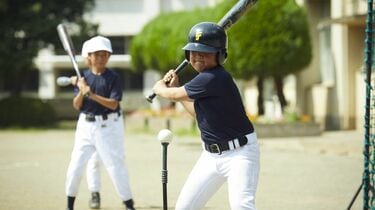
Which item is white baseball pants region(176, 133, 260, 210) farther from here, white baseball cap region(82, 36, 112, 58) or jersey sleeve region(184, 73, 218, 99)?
white baseball cap region(82, 36, 112, 58)

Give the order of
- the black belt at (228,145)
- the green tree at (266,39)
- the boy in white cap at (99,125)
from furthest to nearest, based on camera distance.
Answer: the green tree at (266,39)
the boy in white cap at (99,125)
the black belt at (228,145)

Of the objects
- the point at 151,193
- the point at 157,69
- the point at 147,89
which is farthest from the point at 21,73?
the point at 151,193

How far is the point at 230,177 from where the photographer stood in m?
5.81

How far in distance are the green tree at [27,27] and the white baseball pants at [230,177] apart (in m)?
25.3

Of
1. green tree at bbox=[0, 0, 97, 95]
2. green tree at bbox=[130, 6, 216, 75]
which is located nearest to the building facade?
green tree at bbox=[130, 6, 216, 75]

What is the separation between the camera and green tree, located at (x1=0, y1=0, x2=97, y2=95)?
30.5m

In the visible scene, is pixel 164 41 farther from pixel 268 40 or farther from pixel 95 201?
pixel 95 201

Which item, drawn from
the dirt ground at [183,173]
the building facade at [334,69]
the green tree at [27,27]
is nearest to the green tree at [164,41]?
the green tree at [27,27]

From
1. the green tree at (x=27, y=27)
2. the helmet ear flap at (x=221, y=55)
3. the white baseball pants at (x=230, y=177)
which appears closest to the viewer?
the white baseball pants at (x=230, y=177)

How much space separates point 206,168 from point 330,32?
71.7ft

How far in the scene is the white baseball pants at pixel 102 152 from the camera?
8.62 meters

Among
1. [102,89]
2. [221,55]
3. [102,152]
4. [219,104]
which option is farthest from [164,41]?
[219,104]

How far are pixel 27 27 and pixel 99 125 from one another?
75.5 feet

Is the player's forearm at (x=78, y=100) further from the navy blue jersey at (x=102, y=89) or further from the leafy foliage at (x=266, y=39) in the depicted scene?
the leafy foliage at (x=266, y=39)
